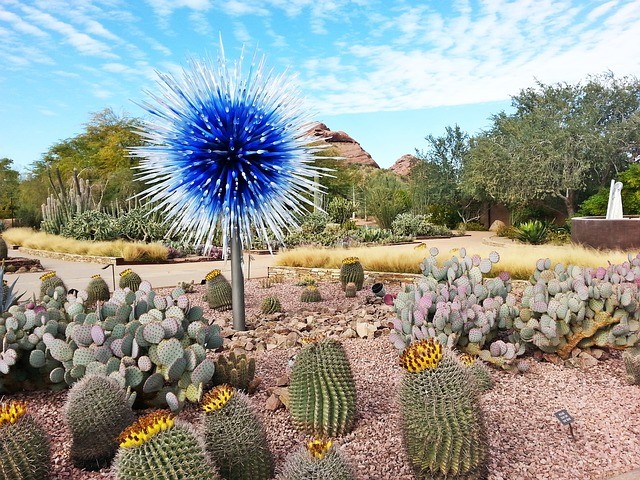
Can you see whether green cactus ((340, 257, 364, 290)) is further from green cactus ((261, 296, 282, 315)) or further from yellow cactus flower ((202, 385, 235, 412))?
yellow cactus flower ((202, 385, 235, 412))

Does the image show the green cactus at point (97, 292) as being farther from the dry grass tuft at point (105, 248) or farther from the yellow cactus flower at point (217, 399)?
the dry grass tuft at point (105, 248)

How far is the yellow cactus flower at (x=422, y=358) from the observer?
267 cm

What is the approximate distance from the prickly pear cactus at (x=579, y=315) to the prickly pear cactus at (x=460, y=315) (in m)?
0.18

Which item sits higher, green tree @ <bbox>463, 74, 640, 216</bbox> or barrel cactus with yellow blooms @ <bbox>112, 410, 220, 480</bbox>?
green tree @ <bbox>463, 74, 640, 216</bbox>

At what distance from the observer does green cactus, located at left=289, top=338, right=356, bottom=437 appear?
329 cm

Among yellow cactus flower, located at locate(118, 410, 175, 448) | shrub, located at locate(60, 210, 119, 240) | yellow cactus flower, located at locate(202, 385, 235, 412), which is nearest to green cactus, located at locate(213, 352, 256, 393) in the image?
yellow cactus flower, located at locate(202, 385, 235, 412)

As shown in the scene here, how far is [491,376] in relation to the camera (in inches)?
172

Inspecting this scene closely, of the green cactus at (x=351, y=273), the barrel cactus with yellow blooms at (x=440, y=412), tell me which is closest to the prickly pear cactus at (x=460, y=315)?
the barrel cactus with yellow blooms at (x=440, y=412)

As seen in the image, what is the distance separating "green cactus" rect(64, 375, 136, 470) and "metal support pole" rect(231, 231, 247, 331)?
263 cm

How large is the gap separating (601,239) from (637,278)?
882 cm

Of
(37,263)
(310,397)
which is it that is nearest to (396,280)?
(310,397)

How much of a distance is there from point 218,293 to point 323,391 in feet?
14.2

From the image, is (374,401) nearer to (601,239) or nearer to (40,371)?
(40,371)

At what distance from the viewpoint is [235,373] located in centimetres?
381
